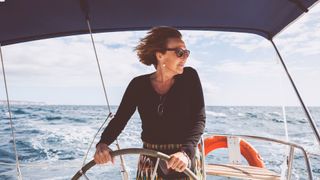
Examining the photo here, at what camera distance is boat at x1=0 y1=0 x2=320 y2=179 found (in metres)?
2.08

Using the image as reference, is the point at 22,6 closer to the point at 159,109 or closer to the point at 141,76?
the point at 141,76

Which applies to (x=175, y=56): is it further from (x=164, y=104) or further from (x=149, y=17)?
(x=149, y=17)

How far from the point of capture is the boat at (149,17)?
81.9 inches

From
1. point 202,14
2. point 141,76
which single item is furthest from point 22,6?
point 202,14

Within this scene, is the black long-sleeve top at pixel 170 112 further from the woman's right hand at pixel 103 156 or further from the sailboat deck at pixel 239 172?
the sailboat deck at pixel 239 172

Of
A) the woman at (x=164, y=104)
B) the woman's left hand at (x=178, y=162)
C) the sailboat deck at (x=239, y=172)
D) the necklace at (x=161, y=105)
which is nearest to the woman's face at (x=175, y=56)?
the woman at (x=164, y=104)

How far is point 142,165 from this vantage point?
1.44 metres

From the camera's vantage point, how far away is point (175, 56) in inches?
55.7

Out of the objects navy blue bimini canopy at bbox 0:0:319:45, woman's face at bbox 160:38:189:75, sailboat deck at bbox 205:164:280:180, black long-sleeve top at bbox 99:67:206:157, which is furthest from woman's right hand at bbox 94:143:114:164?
sailboat deck at bbox 205:164:280:180

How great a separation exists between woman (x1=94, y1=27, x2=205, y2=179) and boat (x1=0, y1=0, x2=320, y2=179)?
0.61 metres

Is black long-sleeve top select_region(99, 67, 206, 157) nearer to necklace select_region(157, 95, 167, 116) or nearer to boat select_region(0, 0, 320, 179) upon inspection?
necklace select_region(157, 95, 167, 116)

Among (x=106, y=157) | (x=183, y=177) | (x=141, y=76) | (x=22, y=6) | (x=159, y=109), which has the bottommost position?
(x=183, y=177)

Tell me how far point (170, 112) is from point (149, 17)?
1.25 meters

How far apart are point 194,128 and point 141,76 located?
1.31 ft
